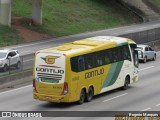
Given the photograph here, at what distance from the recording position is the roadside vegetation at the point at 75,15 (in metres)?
75.0

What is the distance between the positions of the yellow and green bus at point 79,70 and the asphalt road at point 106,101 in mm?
513

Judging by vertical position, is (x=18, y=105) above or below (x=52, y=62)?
below

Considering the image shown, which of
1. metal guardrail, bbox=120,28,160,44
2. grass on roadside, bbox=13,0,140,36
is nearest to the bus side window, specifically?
metal guardrail, bbox=120,28,160,44

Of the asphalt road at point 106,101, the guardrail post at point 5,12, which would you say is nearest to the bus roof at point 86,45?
the asphalt road at point 106,101

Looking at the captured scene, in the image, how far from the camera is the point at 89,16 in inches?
3305

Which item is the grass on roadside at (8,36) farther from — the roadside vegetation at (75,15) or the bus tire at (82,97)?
the bus tire at (82,97)

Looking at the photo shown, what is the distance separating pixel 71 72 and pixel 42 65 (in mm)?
1638

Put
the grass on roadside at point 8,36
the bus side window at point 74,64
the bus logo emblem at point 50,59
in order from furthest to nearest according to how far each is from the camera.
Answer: the grass on roadside at point 8,36
the bus side window at point 74,64
the bus logo emblem at point 50,59

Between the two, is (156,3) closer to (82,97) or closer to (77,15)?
(77,15)

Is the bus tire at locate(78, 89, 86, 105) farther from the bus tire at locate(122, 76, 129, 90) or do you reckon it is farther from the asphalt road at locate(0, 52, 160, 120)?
the bus tire at locate(122, 76, 129, 90)

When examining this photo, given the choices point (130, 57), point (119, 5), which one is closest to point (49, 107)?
point (130, 57)

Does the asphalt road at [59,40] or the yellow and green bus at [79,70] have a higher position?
the yellow and green bus at [79,70]

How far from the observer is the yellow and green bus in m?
31.7

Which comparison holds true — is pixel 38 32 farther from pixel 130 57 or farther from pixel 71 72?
pixel 71 72
